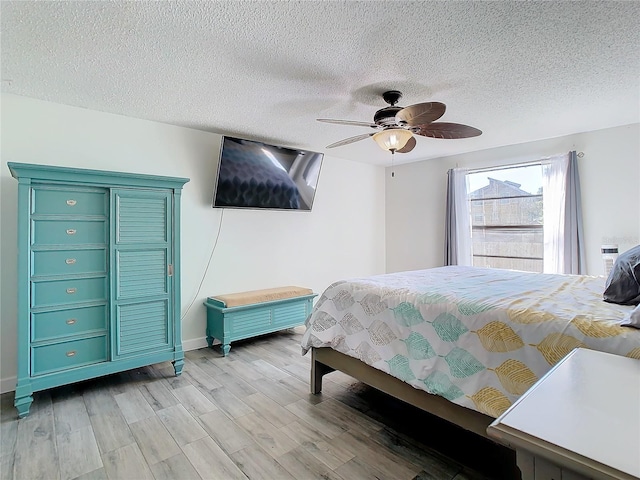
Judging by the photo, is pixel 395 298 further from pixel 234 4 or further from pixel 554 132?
pixel 554 132

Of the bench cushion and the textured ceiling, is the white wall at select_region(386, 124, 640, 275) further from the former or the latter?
the bench cushion

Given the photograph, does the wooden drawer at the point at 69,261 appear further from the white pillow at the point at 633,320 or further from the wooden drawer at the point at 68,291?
the white pillow at the point at 633,320

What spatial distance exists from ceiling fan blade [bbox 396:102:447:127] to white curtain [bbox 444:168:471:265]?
9.11 feet

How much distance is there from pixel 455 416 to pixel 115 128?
3.63 metres

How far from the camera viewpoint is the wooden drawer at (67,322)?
2.45 m

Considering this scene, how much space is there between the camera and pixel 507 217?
4574 mm

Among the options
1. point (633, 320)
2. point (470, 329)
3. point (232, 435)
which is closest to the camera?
point (633, 320)

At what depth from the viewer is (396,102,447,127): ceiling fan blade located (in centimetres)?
216

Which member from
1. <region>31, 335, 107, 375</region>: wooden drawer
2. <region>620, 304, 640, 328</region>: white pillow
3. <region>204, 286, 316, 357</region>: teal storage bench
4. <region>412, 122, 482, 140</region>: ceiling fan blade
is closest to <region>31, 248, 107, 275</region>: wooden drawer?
<region>31, 335, 107, 375</region>: wooden drawer

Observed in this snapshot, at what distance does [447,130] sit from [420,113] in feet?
1.86

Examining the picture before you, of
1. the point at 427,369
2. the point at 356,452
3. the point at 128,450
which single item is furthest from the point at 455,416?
the point at 128,450

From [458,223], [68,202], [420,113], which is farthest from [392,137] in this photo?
[458,223]

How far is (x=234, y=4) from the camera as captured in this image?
172 centimetres

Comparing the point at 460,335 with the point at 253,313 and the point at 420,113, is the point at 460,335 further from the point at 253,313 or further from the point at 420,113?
the point at 253,313
